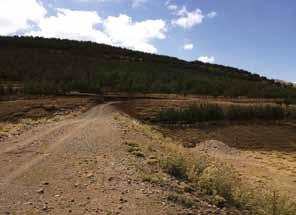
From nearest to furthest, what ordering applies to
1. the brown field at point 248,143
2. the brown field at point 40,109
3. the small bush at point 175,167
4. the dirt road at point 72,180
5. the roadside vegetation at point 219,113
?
the dirt road at point 72,180
the small bush at point 175,167
the brown field at point 248,143
the brown field at point 40,109
the roadside vegetation at point 219,113

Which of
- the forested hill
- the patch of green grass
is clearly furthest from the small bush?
the forested hill

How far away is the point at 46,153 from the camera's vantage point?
13336mm

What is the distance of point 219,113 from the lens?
3769 centimetres

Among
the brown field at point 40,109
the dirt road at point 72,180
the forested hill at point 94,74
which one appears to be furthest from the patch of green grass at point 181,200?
the forested hill at point 94,74

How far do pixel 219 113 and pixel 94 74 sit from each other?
2429cm

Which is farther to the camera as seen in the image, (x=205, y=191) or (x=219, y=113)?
(x=219, y=113)

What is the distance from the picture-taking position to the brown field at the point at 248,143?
21203 millimetres

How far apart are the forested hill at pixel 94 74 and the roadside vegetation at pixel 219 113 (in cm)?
1347

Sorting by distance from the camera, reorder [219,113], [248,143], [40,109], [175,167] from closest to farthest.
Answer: [175,167], [248,143], [40,109], [219,113]

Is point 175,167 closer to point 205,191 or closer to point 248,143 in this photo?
point 205,191

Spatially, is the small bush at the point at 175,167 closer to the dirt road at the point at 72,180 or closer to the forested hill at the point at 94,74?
the dirt road at the point at 72,180

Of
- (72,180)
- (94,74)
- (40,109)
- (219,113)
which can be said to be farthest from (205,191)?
(94,74)

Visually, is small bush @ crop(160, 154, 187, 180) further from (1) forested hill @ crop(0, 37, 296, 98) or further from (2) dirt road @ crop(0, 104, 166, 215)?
(1) forested hill @ crop(0, 37, 296, 98)

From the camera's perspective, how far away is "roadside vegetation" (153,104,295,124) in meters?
36.0
